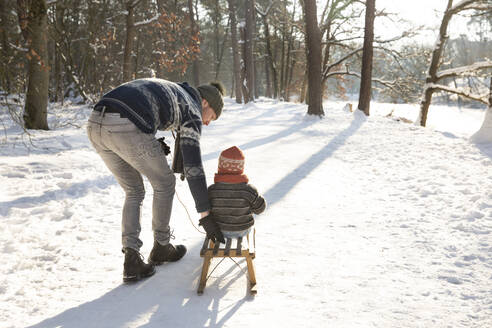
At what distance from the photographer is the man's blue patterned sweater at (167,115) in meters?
2.46

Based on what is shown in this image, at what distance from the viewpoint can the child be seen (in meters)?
2.70

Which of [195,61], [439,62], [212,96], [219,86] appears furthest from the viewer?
[195,61]

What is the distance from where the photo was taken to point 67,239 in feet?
11.7

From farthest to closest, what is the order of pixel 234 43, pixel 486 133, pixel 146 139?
pixel 234 43 → pixel 486 133 → pixel 146 139

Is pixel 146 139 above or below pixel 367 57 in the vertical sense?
below

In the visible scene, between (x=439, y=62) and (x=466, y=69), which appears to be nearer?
(x=466, y=69)

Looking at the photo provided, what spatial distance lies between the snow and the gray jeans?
0.53 m

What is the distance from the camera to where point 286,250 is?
3.46 meters

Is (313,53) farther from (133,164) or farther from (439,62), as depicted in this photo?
(133,164)

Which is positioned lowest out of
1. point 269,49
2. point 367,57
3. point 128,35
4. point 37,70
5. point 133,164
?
point 133,164

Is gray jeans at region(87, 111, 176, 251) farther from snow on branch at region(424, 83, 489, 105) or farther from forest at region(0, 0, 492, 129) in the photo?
snow on branch at region(424, 83, 489, 105)

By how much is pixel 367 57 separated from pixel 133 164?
12455 mm

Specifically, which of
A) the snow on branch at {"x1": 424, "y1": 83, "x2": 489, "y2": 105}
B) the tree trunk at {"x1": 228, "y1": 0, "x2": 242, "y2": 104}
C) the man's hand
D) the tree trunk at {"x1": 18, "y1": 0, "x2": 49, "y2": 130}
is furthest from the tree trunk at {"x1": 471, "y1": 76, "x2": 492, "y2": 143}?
the tree trunk at {"x1": 228, "y1": 0, "x2": 242, "y2": 104}

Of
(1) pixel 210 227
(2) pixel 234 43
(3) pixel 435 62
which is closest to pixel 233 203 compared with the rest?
(1) pixel 210 227
